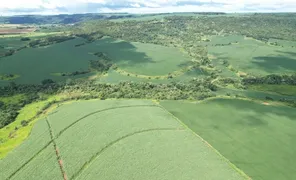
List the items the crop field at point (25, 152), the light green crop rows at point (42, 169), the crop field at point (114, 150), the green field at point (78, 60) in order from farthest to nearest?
the green field at point (78, 60)
the crop field at point (25, 152)
the crop field at point (114, 150)
the light green crop rows at point (42, 169)

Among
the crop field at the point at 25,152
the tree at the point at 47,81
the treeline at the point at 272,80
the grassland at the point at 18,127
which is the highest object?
the crop field at the point at 25,152

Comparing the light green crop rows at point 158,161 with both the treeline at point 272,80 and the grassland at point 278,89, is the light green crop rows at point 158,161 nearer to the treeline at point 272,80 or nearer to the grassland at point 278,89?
the grassland at point 278,89

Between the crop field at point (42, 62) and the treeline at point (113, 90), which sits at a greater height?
the crop field at point (42, 62)

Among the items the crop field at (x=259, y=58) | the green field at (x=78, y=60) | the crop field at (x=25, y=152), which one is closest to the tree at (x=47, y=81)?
the green field at (x=78, y=60)

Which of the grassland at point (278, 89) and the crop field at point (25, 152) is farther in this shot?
the grassland at point (278, 89)

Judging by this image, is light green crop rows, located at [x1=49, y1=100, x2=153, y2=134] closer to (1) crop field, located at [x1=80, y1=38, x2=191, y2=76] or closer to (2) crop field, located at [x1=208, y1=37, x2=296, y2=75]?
(1) crop field, located at [x1=80, y1=38, x2=191, y2=76]

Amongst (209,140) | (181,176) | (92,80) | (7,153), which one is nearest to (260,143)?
(209,140)

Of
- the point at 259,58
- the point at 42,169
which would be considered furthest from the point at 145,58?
the point at 42,169

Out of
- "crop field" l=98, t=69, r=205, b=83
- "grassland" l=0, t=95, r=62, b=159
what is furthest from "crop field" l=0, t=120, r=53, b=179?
"crop field" l=98, t=69, r=205, b=83
